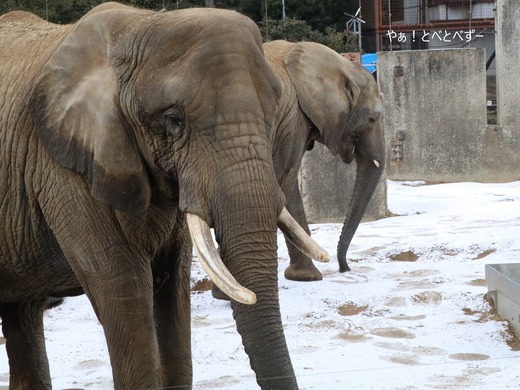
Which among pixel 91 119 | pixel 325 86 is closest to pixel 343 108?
pixel 325 86

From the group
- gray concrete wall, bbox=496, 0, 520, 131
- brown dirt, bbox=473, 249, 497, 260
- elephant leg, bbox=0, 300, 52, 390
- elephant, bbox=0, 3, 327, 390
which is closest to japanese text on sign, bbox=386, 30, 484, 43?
gray concrete wall, bbox=496, 0, 520, 131

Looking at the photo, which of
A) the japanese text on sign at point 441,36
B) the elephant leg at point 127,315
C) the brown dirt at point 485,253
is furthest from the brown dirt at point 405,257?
the japanese text on sign at point 441,36

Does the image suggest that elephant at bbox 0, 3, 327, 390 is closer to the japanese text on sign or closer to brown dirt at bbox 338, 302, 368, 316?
brown dirt at bbox 338, 302, 368, 316

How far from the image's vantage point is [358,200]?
27.9 ft

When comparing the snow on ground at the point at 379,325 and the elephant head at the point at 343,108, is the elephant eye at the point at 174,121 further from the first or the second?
the elephant head at the point at 343,108

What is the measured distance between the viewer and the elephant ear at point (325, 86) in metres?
7.61

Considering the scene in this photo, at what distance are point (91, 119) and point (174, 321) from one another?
3.39 feet

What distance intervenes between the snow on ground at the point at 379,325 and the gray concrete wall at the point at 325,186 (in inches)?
39.4

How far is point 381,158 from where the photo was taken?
28.1 ft

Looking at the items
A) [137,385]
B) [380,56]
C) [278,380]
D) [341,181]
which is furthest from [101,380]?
[380,56]

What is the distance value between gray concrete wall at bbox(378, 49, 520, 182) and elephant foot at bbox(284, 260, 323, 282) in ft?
19.7

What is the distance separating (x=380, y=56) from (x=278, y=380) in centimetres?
1087

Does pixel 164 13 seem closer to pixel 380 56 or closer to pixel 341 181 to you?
pixel 341 181

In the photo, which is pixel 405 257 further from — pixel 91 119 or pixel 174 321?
pixel 91 119
